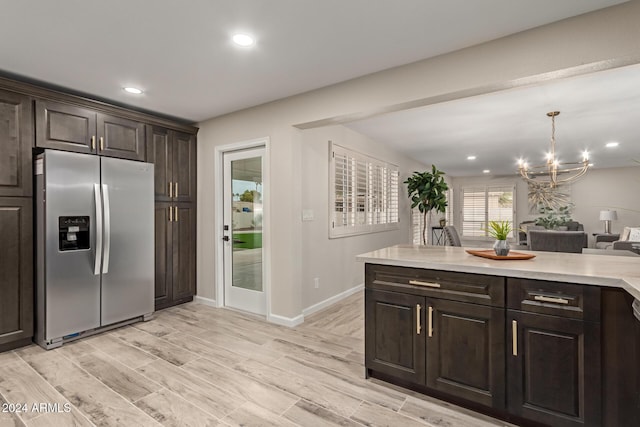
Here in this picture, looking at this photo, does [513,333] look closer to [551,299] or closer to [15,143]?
[551,299]

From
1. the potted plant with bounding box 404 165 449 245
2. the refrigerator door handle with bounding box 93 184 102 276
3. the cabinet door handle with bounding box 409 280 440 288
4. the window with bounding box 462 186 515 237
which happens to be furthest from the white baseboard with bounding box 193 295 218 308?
the window with bounding box 462 186 515 237

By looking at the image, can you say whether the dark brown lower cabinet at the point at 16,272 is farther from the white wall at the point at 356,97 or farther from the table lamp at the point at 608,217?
the table lamp at the point at 608,217

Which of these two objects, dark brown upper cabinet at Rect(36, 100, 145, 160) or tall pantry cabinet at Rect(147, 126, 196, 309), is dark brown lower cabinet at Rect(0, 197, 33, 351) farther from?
tall pantry cabinet at Rect(147, 126, 196, 309)

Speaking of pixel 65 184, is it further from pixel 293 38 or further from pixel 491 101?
pixel 491 101

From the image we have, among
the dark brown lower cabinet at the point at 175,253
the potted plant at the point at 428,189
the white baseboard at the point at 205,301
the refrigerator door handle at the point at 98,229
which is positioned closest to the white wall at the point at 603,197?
the potted plant at the point at 428,189

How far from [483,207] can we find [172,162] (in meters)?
9.93

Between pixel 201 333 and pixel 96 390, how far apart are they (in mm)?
1109

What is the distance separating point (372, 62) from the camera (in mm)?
2584

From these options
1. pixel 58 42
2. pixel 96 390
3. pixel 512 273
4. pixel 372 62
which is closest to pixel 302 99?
pixel 372 62

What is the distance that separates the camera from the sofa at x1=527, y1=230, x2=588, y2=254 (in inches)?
159

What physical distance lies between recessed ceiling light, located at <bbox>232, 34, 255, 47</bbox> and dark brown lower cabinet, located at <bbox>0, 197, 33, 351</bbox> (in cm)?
245

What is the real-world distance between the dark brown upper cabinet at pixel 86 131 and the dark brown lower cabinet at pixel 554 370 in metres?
3.97

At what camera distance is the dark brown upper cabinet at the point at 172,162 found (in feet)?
12.6

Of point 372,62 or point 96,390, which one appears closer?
point 96,390
